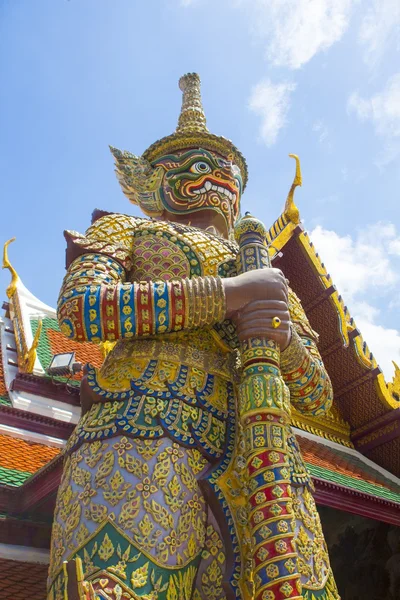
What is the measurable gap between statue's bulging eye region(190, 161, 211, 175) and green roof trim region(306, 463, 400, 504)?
2.09 meters

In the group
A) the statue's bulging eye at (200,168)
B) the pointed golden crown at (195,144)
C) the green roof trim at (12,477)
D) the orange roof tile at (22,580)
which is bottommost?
the orange roof tile at (22,580)

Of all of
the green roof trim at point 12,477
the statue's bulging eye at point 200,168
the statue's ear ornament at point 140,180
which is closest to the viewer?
the statue's bulging eye at point 200,168

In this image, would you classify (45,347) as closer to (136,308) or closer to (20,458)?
(20,458)

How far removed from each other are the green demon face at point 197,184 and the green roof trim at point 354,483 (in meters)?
1.94

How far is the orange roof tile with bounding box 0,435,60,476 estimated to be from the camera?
3.76 m

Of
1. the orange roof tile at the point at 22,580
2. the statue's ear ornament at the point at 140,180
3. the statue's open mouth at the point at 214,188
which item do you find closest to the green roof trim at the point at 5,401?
the orange roof tile at the point at 22,580

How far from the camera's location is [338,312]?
583 cm

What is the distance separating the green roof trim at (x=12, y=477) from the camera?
3389 millimetres

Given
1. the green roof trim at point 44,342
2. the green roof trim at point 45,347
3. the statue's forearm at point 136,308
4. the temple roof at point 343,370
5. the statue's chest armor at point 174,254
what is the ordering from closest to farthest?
1. the statue's forearm at point 136,308
2. the statue's chest armor at point 174,254
3. the green roof trim at point 45,347
4. the green roof trim at point 44,342
5. the temple roof at point 343,370

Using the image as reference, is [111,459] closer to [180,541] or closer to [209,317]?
[180,541]

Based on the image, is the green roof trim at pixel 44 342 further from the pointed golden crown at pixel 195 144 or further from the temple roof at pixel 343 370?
the pointed golden crown at pixel 195 144

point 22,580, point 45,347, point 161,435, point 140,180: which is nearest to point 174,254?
point 140,180

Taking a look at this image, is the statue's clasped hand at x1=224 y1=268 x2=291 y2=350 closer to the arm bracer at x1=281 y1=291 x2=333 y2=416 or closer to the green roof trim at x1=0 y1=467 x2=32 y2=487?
the arm bracer at x1=281 y1=291 x2=333 y2=416

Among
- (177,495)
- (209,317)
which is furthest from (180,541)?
(209,317)
